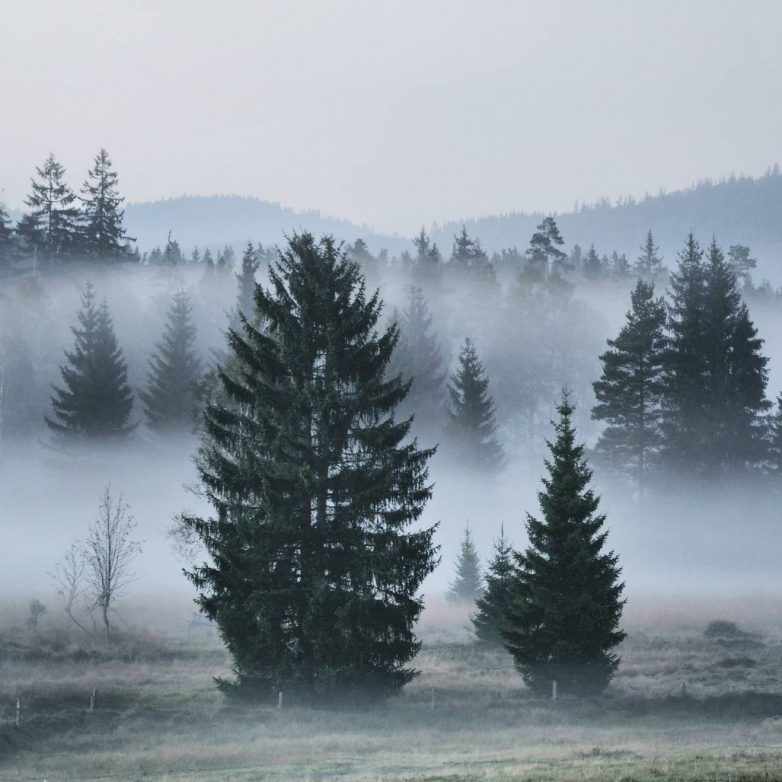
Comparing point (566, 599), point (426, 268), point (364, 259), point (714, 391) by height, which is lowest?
point (566, 599)

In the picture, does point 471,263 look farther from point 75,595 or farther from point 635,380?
point 75,595

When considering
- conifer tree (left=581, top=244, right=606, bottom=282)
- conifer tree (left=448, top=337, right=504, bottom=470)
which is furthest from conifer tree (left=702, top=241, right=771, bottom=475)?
conifer tree (left=581, top=244, right=606, bottom=282)

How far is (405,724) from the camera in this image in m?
26.3

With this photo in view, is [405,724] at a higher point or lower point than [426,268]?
lower

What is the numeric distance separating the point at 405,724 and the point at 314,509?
6.74 meters

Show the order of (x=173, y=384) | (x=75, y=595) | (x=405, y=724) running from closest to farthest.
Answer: (x=405, y=724) < (x=75, y=595) < (x=173, y=384)

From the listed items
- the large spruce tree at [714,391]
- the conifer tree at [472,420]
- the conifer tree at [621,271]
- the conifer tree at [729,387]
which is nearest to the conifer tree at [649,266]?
the conifer tree at [621,271]

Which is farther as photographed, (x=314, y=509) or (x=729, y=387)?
(x=729, y=387)

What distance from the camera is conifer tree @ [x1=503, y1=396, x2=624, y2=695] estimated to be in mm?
28500

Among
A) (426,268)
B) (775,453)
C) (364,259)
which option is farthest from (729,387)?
(364,259)

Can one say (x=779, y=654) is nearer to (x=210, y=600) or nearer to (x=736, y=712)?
(x=736, y=712)

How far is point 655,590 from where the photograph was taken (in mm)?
54031

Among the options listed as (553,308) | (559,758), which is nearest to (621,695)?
(559,758)

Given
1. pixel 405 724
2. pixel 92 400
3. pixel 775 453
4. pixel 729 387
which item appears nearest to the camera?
pixel 405 724
